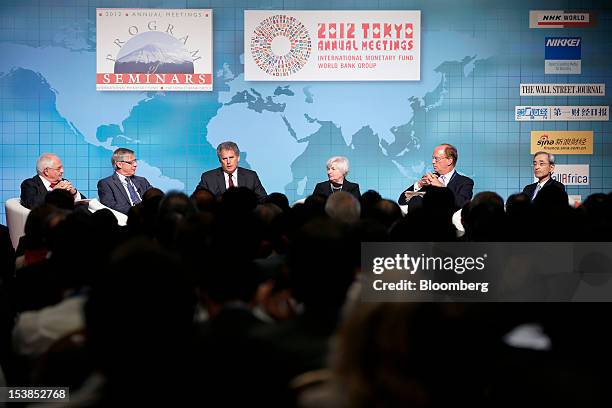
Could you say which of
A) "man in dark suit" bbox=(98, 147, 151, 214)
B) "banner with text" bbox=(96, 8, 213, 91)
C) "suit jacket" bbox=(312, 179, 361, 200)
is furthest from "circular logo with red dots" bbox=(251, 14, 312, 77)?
"man in dark suit" bbox=(98, 147, 151, 214)

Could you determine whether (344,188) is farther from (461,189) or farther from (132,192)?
(132,192)

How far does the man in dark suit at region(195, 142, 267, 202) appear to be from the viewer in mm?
7609

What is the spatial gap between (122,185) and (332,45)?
2.76 m

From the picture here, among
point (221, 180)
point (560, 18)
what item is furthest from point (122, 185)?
point (560, 18)

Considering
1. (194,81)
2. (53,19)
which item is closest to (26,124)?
(53,19)

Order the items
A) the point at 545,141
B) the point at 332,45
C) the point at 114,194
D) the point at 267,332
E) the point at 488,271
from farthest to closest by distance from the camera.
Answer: the point at 545,141, the point at 332,45, the point at 114,194, the point at 488,271, the point at 267,332

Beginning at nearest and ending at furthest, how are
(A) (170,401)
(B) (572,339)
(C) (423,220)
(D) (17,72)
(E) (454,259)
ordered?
1. (A) (170,401)
2. (B) (572,339)
3. (E) (454,259)
4. (C) (423,220)
5. (D) (17,72)

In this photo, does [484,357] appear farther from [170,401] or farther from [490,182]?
[490,182]

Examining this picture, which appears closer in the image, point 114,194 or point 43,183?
point 43,183

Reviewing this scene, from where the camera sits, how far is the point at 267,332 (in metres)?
1.75

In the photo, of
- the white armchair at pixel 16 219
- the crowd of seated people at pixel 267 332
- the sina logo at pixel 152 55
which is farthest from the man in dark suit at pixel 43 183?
the crowd of seated people at pixel 267 332

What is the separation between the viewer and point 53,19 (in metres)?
8.35

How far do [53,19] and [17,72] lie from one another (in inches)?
27.9

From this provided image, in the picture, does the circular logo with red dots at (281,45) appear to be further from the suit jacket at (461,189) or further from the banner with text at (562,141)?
the banner with text at (562,141)
